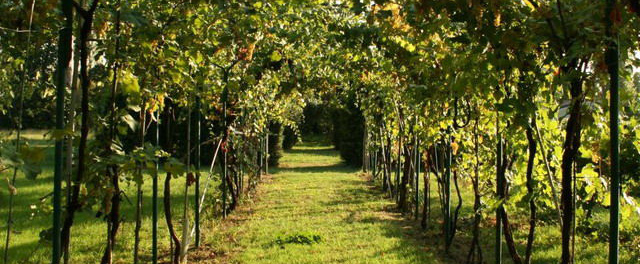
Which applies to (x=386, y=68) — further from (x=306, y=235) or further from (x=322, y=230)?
(x=322, y=230)

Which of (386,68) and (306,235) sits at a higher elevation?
(386,68)

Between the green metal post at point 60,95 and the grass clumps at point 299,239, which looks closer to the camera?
the green metal post at point 60,95

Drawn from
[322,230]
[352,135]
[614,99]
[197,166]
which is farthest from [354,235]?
[352,135]

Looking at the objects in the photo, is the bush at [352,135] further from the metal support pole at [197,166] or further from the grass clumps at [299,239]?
the metal support pole at [197,166]

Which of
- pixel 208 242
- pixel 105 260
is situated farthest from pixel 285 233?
pixel 105 260

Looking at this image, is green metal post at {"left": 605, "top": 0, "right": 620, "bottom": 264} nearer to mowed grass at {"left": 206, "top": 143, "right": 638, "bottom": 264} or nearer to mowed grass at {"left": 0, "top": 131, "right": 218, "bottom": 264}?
mowed grass at {"left": 0, "top": 131, "right": 218, "bottom": 264}

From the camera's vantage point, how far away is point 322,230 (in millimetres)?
6383

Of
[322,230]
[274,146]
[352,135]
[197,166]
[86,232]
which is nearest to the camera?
[197,166]

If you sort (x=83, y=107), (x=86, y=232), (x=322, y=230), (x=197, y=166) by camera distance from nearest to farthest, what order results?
(x=83, y=107), (x=197, y=166), (x=86, y=232), (x=322, y=230)

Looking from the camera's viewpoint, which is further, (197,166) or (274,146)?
(274,146)

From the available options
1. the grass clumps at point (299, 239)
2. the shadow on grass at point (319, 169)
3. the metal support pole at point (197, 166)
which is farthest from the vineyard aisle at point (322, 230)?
the shadow on grass at point (319, 169)

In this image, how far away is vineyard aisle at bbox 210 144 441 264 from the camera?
5.15 metres

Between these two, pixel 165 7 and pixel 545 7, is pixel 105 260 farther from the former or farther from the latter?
pixel 545 7

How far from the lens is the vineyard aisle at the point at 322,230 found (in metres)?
5.15
